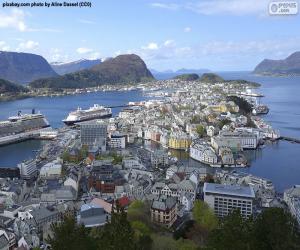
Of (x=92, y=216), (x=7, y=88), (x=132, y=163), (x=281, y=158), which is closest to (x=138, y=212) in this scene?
(x=92, y=216)

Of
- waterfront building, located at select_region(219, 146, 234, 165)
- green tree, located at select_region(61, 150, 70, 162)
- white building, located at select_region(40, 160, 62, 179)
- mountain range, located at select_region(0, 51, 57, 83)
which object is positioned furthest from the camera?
mountain range, located at select_region(0, 51, 57, 83)

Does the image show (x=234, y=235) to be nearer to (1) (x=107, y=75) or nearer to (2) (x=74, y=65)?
(1) (x=107, y=75)

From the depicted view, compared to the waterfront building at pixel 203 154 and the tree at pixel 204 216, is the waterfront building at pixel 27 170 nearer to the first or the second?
the tree at pixel 204 216

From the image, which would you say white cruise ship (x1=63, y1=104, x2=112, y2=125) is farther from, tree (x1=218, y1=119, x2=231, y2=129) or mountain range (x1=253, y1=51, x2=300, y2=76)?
mountain range (x1=253, y1=51, x2=300, y2=76)

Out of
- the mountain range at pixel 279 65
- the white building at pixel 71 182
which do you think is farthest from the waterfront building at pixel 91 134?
the mountain range at pixel 279 65

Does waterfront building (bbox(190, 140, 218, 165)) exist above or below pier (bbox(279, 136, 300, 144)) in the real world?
above

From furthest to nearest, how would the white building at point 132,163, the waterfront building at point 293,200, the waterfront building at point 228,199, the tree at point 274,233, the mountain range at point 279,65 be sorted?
the mountain range at point 279,65 → the white building at point 132,163 → the waterfront building at point 228,199 → the waterfront building at point 293,200 → the tree at point 274,233

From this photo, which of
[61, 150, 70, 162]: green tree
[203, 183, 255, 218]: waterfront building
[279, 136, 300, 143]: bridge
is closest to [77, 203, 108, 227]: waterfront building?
[203, 183, 255, 218]: waterfront building

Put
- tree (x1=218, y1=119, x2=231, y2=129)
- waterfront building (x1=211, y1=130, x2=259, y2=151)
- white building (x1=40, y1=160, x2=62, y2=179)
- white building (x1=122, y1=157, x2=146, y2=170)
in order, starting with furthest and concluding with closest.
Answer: tree (x1=218, y1=119, x2=231, y2=129), waterfront building (x1=211, y1=130, x2=259, y2=151), white building (x1=122, y1=157, x2=146, y2=170), white building (x1=40, y1=160, x2=62, y2=179)
